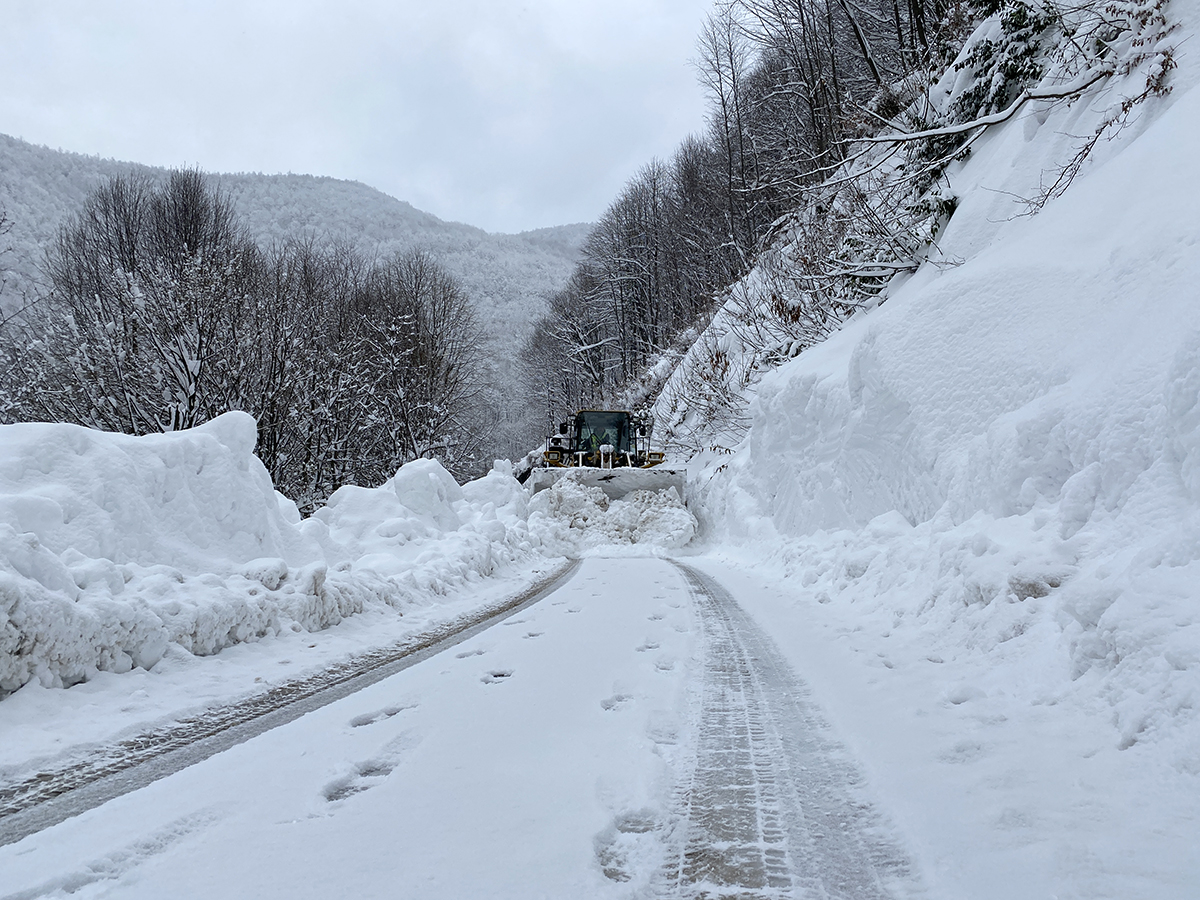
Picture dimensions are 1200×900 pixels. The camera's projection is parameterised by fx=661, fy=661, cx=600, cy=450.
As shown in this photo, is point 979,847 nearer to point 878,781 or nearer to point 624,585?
point 878,781

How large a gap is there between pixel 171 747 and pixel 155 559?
213 cm

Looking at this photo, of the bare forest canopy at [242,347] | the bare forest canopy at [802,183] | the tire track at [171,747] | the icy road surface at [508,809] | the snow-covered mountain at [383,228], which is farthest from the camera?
the snow-covered mountain at [383,228]

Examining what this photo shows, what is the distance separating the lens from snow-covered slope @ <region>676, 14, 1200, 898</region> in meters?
2.07

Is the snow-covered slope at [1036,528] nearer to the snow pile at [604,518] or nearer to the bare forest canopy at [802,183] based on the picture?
the bare forest canopy at [802,183]

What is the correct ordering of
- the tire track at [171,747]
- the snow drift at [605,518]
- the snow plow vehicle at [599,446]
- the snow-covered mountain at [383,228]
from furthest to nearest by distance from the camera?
the snow-covered mountain at [383,228]
the snow plow vehicle at [599,446]
the snow drift at [605,518]
the tire track at [171,747]

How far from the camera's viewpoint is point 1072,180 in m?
7.47

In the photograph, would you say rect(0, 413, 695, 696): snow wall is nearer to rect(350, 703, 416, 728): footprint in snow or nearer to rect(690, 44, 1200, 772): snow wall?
rect(350, 703, 416, 728): footprint in snow

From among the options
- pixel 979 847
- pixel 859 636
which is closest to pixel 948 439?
pixel 859 636

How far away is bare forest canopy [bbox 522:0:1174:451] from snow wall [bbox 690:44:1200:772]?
746mm


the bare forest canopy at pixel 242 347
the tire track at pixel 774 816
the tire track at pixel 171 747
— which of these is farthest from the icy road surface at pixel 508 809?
the bare forest canopy at pixel 242 347

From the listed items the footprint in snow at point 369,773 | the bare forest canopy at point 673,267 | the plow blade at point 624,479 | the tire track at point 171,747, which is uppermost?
the bare forest canopy at point 673,267

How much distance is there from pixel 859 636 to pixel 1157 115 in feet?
21.3

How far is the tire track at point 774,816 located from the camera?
1668mm

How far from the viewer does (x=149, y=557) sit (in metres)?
4.38
